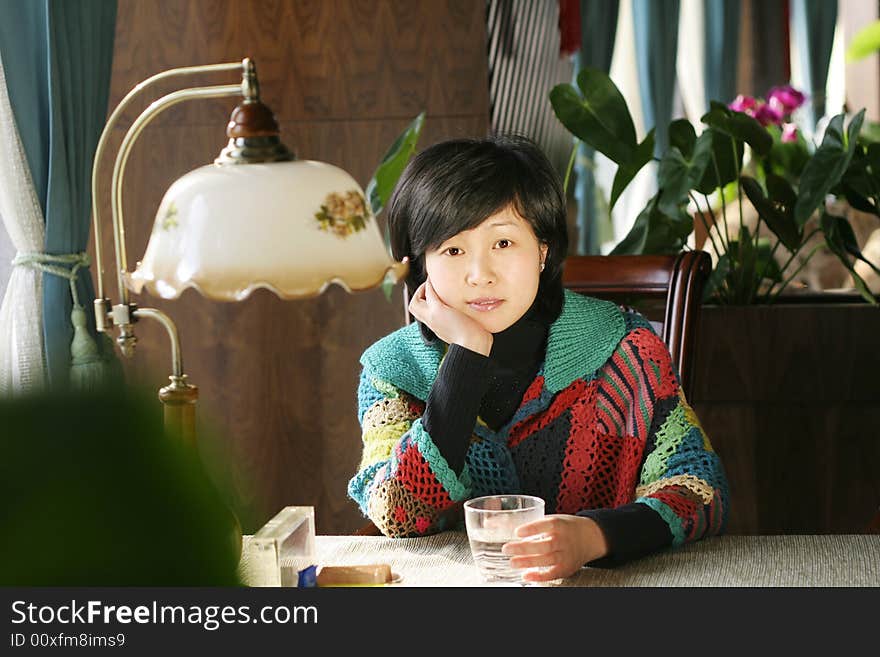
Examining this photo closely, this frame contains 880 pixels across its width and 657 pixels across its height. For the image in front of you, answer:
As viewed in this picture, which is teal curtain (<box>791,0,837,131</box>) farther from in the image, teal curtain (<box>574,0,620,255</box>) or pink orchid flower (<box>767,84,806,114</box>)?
pink orchid flower (<box>767,84,806,114</box>)

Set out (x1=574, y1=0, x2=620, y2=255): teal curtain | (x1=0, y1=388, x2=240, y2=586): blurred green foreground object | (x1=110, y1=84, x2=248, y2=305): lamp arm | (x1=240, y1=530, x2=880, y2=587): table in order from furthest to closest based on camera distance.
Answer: (x1=574, y1=0, x2=620, y2=255): teal curtain < (x1=240, y1=530, x2=880, y2=587): table < (x1=110, y1=84, x2=248, y2=305): lamp arm < (x1=0, y1=388, x2=240, y2=586): blurred green foreground object

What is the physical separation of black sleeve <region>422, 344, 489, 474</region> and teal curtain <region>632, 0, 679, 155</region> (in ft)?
16.2

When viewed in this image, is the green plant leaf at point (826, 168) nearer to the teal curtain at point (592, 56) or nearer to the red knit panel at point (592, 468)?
the red knit panel at point (592, 468)

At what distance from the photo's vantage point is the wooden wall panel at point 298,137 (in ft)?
10.7

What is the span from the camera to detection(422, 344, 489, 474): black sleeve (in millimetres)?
1416

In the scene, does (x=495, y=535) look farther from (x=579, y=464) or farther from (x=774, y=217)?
(x=774, y=217)

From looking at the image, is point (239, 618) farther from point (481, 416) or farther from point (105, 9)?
point (105, 9)

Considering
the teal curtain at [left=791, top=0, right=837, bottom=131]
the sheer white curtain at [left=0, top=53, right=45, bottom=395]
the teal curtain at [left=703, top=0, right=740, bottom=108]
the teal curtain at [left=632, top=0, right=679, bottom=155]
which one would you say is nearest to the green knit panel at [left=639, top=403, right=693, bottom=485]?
the sheer white curtain at [left=0, top=53, right=45, bottom=395]

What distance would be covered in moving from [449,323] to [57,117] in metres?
1.43

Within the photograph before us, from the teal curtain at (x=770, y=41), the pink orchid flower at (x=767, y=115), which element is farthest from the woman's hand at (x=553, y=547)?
the teal curtain at (x=770, y=41)

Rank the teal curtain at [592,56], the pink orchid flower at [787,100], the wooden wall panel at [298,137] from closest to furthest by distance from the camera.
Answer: the wooden wall panel at [298,137] → the pink orchid flower at [787,100] → the teal curtain at [592,56]

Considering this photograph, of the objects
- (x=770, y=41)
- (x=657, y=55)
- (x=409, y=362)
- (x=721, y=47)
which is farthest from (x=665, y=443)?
(x=770, y=41)

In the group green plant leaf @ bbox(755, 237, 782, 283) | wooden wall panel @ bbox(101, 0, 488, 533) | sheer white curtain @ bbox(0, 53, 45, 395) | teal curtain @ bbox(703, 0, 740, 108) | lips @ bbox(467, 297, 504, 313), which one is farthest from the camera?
teal curtain @ bbox(703, 0, 740, 108)

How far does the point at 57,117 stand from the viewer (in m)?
2.51
